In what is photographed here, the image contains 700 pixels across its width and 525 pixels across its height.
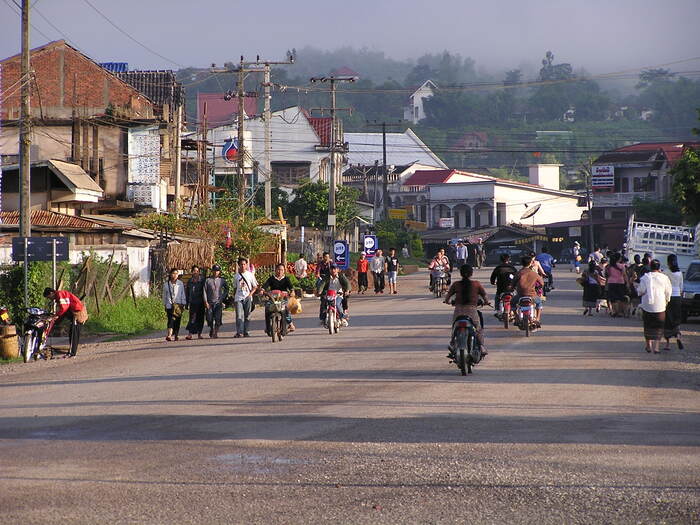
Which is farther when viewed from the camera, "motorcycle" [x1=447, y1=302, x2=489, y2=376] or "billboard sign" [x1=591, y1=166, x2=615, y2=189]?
"billboard sign" [x1=591, y1=166, x2=615, y2=189]

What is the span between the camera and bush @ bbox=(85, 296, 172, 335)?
27.7 metres

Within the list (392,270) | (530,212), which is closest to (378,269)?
(392,270)

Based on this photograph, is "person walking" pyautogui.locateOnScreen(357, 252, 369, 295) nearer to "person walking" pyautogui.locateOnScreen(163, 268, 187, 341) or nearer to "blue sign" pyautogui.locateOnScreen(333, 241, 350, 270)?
"blue sign" pyautogui.locateOnScreen(333, 241, 350, 270)

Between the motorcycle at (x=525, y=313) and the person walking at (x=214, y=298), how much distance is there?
708 cm

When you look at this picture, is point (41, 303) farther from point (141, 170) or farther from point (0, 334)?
point (141, 170)

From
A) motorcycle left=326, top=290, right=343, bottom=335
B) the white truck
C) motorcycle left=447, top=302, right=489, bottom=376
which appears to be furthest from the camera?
the white truck

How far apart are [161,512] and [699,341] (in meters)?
17.9

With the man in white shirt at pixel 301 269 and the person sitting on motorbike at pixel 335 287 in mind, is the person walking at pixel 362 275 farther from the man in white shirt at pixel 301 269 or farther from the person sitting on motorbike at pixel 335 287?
the person sitting on motorbike at pixel 335 287

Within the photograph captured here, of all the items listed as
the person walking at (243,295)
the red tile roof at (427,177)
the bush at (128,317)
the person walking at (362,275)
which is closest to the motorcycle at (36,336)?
the person walking at (243,295)

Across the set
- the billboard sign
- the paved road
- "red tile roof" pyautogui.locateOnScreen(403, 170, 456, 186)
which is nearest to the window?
"red tile roof" pyautogui.locateOnScreen(403, 170, 456, 186)

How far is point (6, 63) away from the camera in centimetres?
5609

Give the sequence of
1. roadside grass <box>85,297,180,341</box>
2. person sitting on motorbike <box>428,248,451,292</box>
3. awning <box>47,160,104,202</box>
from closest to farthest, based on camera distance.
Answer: roadside grass <box>85,297,180,341</box>
awning <box>47,160,104,202</box>
person sitting on motorbike <box>428,248,451,292</box>

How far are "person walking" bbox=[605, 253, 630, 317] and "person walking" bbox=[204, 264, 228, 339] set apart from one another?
11139mm

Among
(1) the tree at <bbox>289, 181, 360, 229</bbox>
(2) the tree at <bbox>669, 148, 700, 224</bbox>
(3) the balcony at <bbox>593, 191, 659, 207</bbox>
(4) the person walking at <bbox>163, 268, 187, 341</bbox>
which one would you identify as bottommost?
(4) the person walking at <bbox>163, 268, 187, 341</bbox>
